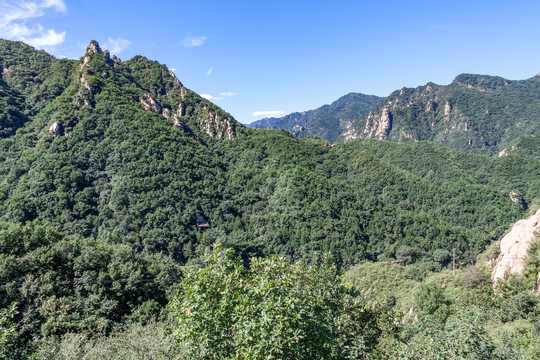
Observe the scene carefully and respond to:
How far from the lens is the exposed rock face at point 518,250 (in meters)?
19.9

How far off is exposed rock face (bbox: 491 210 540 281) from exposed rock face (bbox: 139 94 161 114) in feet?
320

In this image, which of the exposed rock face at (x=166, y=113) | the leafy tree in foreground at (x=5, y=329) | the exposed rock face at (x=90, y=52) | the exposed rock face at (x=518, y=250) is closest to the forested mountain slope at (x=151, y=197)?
the exposed rock face at (x=166, y=113)

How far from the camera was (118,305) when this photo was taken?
25125 millimetres

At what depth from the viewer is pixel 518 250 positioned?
2050 cm

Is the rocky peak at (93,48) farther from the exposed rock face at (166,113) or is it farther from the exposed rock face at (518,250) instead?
the exposed rock face at (518,250)

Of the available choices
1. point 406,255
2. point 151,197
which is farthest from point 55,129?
point 406,255

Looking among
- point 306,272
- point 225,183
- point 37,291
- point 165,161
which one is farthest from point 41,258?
point 225,183

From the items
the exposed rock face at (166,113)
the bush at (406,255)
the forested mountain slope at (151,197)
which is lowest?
the bush at (406,255)

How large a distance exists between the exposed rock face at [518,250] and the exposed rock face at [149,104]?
97.4 metres

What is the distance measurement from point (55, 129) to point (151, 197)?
3110 centimetres

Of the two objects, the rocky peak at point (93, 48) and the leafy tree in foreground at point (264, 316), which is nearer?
the leafy tree in foreground at point (264, 316)

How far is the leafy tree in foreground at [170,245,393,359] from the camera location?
6352 mm

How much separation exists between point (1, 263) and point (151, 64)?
119899mm

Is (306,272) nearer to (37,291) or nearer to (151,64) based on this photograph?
(37,291)
